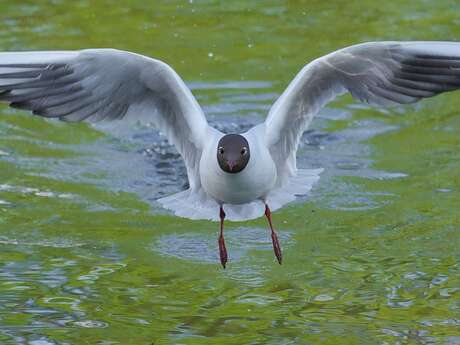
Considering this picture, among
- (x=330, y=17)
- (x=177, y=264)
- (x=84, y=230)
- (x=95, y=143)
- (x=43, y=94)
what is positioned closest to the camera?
(x=43, y=94)

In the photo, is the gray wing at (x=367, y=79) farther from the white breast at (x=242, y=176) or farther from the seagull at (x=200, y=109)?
the white breast at (x=242, y=176)

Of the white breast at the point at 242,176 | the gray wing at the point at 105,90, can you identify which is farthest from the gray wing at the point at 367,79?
the gray wing at the point at 105,90

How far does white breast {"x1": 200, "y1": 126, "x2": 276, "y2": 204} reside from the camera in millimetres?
6836

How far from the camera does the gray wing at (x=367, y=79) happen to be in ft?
23.2

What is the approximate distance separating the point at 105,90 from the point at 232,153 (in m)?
1.09

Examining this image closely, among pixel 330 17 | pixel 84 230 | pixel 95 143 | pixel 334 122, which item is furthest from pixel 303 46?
pixel 84 230

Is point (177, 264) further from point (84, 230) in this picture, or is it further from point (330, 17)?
point (330, 17)

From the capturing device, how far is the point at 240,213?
7.41 meters

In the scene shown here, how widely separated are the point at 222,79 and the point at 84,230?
11.2 feet

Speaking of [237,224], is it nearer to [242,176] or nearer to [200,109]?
[200,109]

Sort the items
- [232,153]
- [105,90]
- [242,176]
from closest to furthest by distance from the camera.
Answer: [232,153] → [242,176] → [105,90]

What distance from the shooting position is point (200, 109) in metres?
7.34

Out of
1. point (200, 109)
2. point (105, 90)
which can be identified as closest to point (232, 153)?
point (200, 109)

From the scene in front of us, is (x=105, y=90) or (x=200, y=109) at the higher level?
(x=105, y=90)
